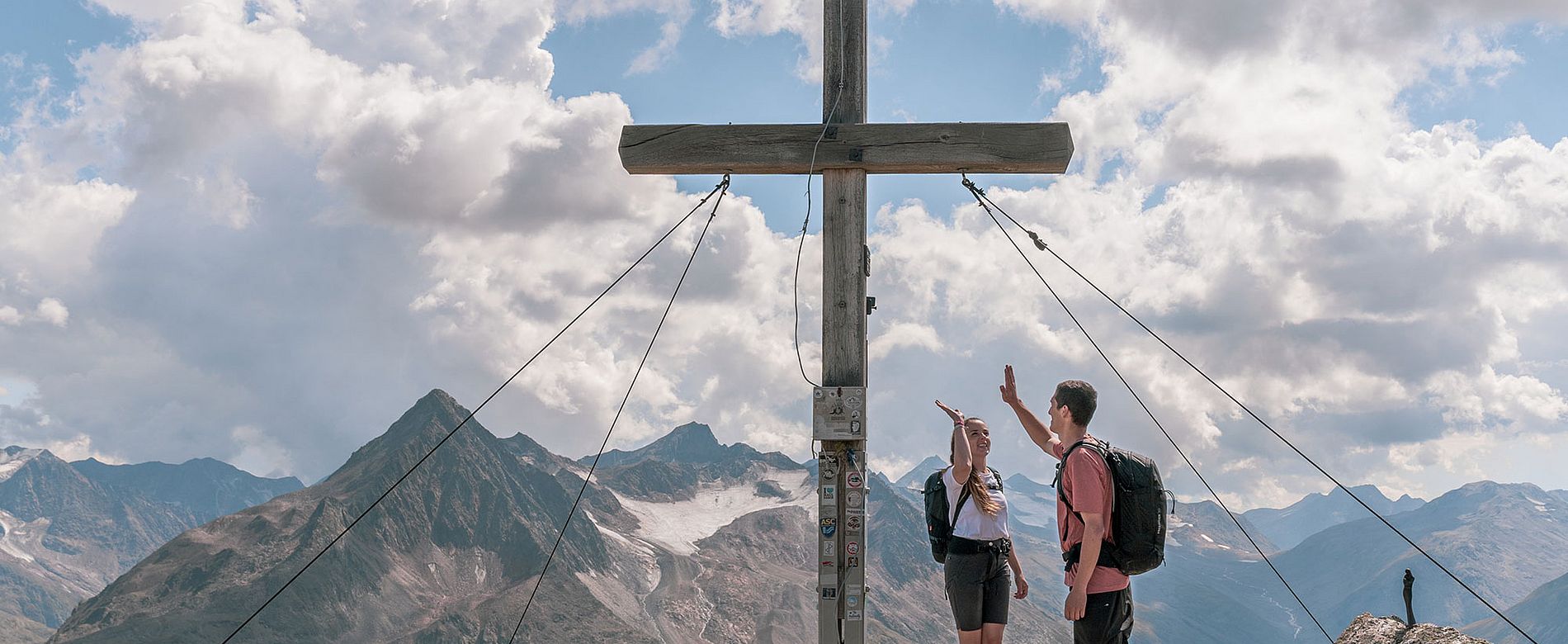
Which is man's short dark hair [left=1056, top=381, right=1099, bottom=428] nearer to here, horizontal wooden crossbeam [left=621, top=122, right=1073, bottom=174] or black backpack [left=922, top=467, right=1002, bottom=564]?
black backpack [left=922, top=467, right=1002, bottom=564]

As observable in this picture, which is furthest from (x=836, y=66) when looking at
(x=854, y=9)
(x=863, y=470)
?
(x=863, y=470)

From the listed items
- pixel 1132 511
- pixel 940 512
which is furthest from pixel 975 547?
pixel 1132 511

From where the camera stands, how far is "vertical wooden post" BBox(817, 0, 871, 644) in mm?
9461

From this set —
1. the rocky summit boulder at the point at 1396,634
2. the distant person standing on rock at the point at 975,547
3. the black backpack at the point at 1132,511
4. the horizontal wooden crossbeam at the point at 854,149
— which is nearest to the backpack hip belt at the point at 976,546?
the distant person standing on rock at the point at 975,547

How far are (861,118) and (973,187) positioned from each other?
1.29 m

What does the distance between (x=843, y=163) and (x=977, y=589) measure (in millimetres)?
3856

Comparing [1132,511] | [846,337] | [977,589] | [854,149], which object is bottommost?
[977,589]

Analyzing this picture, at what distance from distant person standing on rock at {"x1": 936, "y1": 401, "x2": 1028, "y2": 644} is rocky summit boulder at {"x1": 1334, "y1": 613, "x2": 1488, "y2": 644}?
3.83 metres

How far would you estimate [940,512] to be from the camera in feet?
28.2

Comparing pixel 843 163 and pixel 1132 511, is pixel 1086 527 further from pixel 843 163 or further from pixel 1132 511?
pixel 843 163

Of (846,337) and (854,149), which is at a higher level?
(854,149)

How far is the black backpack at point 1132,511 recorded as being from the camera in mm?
6875

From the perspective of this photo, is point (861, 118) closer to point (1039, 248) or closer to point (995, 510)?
Answer: point (1039, 248)

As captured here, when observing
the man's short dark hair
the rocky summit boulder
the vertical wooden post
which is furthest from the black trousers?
the rocky summit boulder
